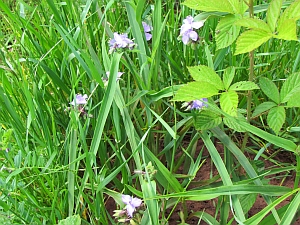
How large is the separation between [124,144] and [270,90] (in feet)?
1.32

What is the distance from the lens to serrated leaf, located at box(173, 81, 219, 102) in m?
0.84

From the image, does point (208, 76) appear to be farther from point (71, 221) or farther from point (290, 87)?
point (71, 221)

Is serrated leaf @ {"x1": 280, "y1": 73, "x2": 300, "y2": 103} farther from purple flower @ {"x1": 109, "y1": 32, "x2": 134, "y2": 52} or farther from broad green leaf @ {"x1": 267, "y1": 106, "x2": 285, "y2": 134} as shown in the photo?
purple flower @ {"x1": 109, "y1": 32, "x2": 134, "y2": 52}

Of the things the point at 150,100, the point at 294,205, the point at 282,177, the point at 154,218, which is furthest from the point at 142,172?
the point at 282,177

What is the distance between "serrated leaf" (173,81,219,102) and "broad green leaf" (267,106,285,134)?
148 millimetres

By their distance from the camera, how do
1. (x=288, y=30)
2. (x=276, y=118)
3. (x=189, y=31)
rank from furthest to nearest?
(x=189, y=31)
(x=276, y=118)
(x=288, y=30)

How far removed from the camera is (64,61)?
120 centimetres

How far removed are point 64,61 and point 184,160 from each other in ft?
1.60

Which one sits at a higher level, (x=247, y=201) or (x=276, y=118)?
(x=276, y=118)

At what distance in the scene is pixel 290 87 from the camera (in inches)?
35.5

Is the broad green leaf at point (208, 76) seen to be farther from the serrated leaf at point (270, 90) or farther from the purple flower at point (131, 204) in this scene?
the purple flower at point (131, 204)

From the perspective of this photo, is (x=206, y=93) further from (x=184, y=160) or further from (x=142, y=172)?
(x=184, y=160)

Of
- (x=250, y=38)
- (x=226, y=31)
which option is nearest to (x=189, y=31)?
(x=226, y=31)

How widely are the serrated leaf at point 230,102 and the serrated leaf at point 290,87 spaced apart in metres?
0.14
